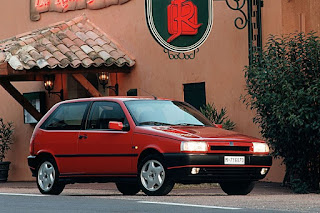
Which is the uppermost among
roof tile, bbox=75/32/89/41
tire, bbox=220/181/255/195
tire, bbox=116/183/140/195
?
roof tile, bbox=75/32/89/41

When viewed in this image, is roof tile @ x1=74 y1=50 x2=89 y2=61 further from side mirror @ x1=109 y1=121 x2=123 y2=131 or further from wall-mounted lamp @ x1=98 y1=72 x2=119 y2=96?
side mirror @ x1=109 y1=121 x2=123 y2=131

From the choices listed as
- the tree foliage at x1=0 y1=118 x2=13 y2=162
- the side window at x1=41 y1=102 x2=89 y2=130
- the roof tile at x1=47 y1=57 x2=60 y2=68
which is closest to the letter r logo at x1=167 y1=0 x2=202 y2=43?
the roof tile at x1=47 y1=57 x2=60 y2=68

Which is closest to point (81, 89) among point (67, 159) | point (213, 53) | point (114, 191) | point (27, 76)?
point (27, 76)

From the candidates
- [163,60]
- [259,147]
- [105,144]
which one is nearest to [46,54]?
[163,60]

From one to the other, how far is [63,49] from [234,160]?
9.19 m

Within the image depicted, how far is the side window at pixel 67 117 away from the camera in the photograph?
15.0m

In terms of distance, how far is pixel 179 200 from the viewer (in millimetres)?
12367

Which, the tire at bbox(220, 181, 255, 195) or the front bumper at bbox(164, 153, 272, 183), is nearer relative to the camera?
the front bumper at bbox(164, 153, 272, 183)

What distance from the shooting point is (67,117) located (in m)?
15.3

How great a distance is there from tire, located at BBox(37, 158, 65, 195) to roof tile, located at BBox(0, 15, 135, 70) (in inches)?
238

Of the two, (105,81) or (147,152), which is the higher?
(105,81)

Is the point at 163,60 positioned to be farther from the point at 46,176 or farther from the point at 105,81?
the point at 46,176

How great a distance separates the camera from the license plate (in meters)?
13.5

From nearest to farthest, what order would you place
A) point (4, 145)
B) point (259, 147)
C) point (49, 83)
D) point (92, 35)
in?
point (259, 147) < point (92, 35) < point (49, 83) < point (4, 145)
